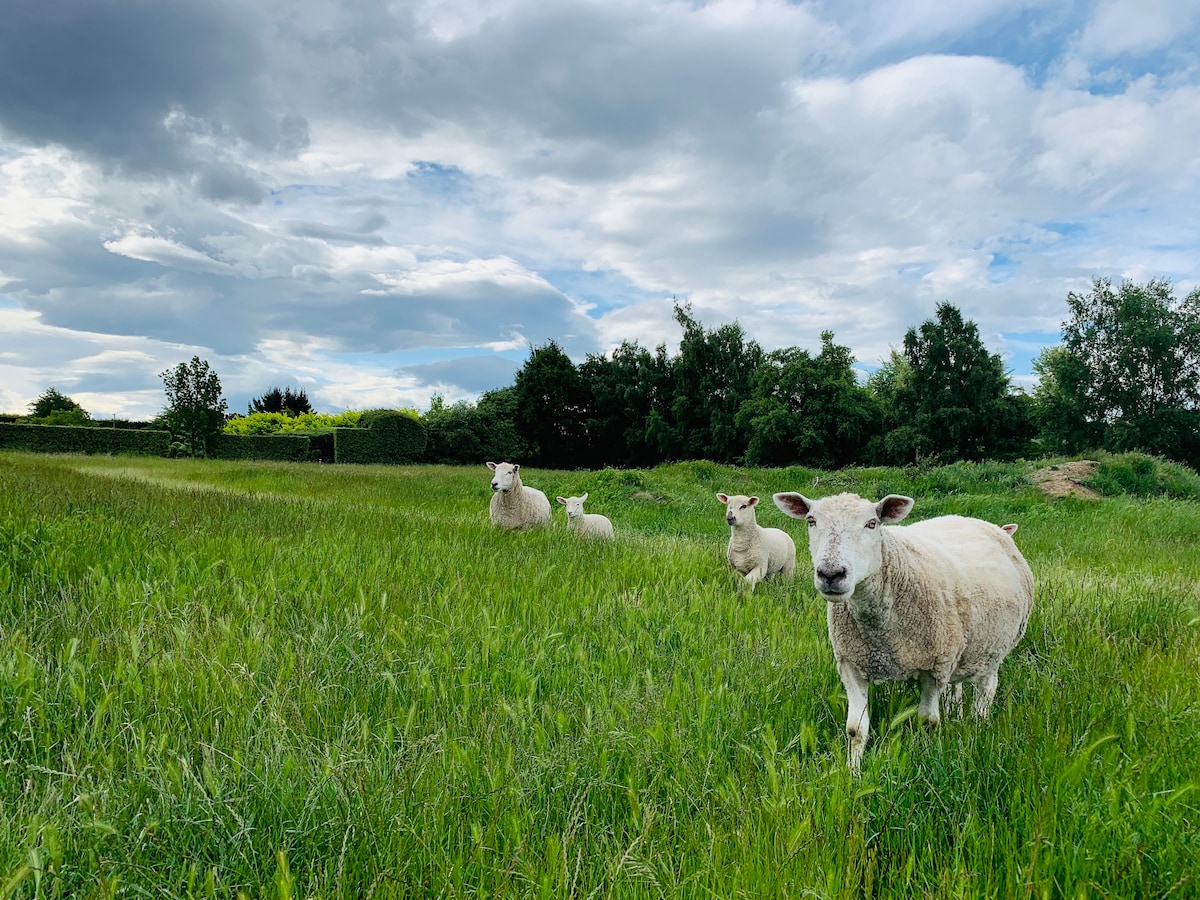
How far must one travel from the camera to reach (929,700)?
388 cm

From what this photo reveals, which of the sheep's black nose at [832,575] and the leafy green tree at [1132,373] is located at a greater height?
the leafy green tree at [1132,373]

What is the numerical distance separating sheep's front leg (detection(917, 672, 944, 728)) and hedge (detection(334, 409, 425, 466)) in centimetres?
3135

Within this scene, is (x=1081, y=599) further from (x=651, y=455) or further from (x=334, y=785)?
(x=651, y=455)

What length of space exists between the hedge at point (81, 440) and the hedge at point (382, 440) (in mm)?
8813

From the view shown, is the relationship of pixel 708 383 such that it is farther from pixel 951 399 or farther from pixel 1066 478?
pixel 1066 478

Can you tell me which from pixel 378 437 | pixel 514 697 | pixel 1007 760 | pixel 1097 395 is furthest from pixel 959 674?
pixel 1097 395

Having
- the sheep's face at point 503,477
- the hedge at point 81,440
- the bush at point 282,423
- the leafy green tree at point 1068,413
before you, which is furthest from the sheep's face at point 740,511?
the bush at point 282,423

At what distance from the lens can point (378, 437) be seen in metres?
34.5

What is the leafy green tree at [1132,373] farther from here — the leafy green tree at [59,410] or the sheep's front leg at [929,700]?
the leafy green tree at [59,410]

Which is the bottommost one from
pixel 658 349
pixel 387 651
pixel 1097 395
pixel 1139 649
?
pixel 1139 649

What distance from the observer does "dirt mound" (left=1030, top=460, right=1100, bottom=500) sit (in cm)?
1755

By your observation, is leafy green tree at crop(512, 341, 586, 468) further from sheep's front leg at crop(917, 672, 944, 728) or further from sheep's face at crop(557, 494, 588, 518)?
sheep's front leg at crop(917, 672, 944, 728)

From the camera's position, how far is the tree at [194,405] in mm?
31750

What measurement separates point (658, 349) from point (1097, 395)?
85.7ft
